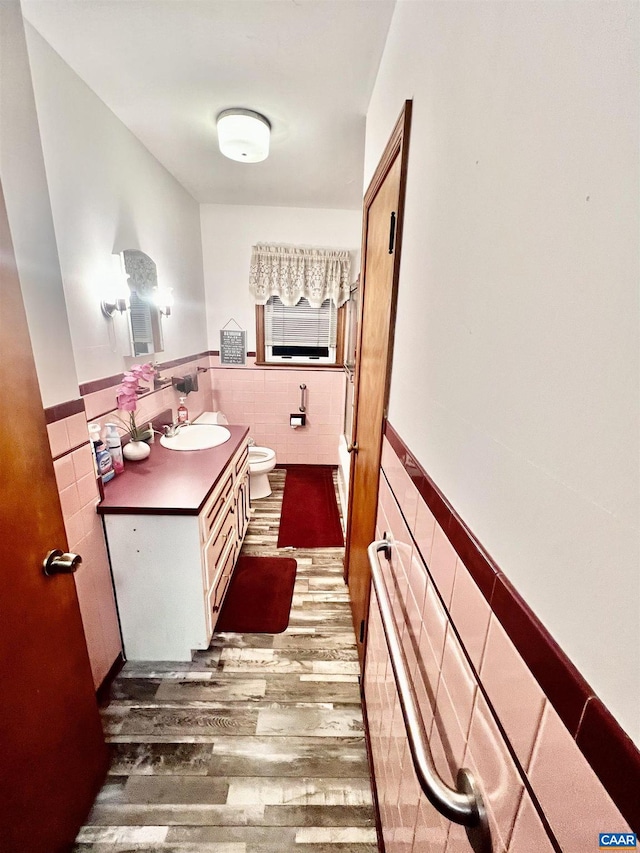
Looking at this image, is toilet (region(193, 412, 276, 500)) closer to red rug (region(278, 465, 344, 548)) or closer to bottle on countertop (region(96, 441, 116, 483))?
red rug (region(278, 465, 344, 548))

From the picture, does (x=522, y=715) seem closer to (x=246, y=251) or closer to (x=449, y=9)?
(x=449, y=9)

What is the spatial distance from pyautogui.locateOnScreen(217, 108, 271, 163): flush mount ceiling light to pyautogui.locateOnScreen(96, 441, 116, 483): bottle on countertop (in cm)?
163

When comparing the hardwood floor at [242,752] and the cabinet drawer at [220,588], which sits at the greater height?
the cabinet drawer at [220,588]

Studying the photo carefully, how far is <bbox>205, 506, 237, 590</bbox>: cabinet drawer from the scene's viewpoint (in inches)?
59.6

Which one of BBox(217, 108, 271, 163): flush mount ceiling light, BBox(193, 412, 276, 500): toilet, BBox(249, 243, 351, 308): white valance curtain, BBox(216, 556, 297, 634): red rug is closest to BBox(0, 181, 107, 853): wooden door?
BBox(216, 556, 297, 634): red rug

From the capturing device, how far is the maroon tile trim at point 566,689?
10.6 inches

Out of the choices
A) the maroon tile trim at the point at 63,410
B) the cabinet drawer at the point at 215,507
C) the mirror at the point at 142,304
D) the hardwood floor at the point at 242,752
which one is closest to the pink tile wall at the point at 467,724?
the hardwood floor at the point at 242,752

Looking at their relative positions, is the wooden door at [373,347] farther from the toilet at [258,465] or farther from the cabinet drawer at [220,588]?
the toilet at [258,465]

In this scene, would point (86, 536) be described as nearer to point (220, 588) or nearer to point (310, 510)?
point (220, 588)

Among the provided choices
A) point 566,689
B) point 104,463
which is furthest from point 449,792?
point 104,463

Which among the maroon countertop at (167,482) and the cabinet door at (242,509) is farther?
the cabinet door at (242,509)

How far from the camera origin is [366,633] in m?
1.35

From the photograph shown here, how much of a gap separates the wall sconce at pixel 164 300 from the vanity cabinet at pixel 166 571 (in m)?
1.14

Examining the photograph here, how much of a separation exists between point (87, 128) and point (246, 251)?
1.63m
